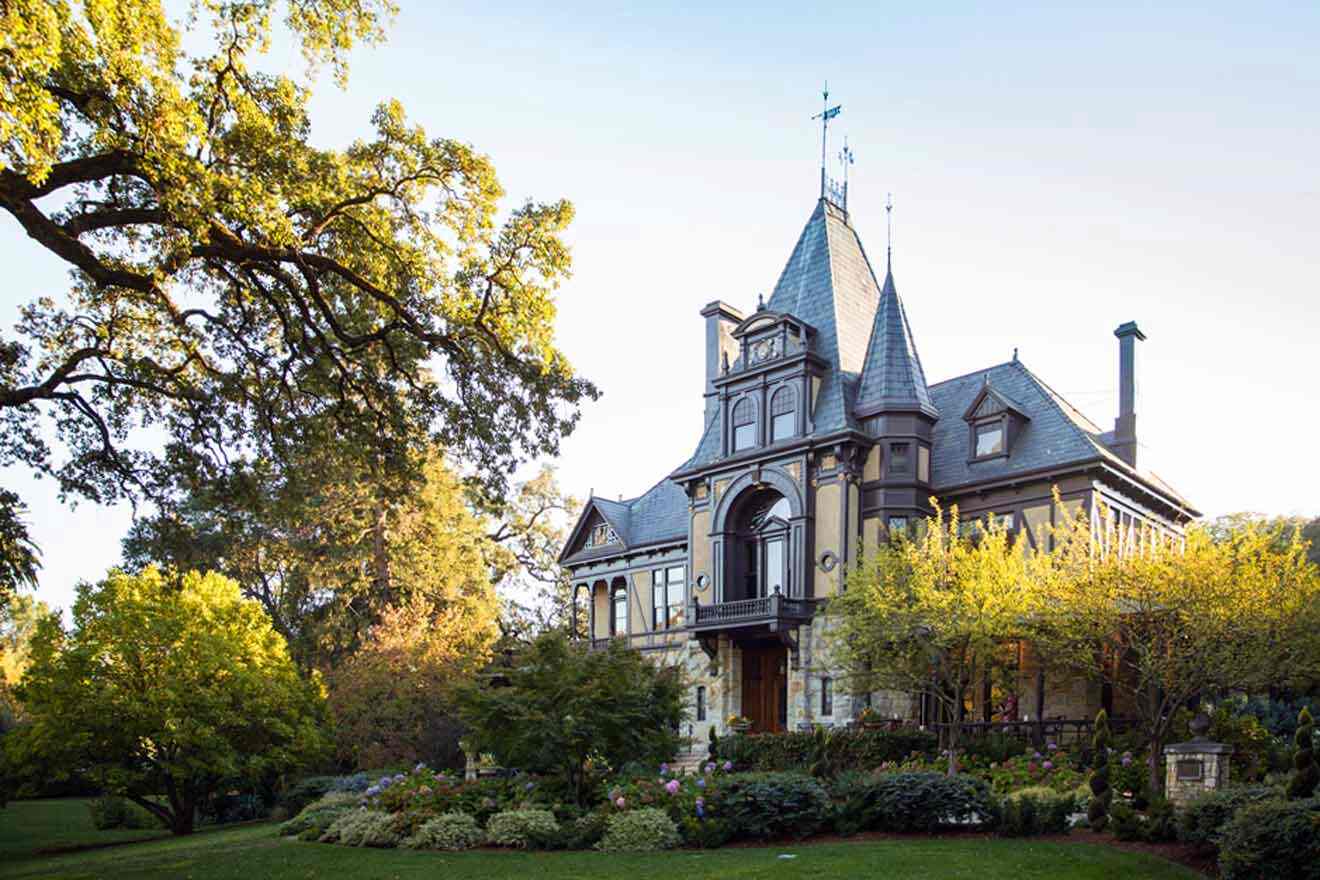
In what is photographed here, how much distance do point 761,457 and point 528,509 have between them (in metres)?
22.0

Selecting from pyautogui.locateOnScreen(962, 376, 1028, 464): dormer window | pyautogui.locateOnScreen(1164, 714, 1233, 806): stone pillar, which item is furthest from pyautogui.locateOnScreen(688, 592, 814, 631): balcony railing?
pyautogui.locateOnScreen(1164, 714, 1233, 806): stone pillar

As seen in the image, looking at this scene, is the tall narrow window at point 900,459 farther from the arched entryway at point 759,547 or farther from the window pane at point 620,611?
the window pane at point 620,611

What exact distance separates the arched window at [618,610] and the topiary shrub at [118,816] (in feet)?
48.9

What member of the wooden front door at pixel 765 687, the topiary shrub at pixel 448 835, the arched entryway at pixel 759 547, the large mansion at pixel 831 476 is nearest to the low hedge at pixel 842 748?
the large mansion at pixel 831 476

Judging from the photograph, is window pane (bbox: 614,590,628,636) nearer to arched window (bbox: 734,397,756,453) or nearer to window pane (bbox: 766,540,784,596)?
window pane (bbox: 766,540,784,596)

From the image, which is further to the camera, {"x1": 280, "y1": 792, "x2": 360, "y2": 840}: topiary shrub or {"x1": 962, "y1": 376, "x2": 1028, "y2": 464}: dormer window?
{"x1": 962, "y1": 376, "x2": 1028, "y2": 464}: dormer window

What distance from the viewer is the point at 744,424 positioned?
31.3 metres

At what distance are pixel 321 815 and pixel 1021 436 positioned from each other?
18.5 m

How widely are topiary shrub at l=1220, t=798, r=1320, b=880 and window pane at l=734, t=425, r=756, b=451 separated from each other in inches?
791

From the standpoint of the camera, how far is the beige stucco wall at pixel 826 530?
1101 inches

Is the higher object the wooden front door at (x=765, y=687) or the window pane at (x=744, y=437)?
the window pane at (x=744, y=437)

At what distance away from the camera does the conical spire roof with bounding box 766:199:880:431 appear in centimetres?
2942

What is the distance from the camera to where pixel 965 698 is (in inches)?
1040

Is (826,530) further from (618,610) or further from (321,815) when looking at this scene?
(321,815)
